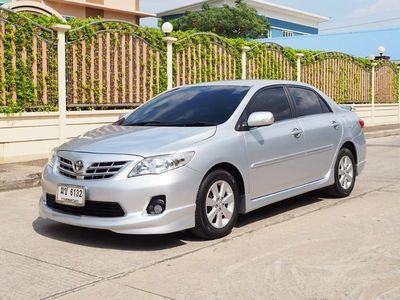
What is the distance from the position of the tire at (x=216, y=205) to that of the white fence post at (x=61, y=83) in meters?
5.95

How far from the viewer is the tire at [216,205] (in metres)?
5.57

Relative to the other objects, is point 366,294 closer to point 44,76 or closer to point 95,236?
point 95,236

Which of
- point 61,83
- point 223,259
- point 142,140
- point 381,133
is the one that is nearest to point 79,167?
point 142,140

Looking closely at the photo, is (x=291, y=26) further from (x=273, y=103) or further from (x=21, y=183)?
(x=273, y=103)

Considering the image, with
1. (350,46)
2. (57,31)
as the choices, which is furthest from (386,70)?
(57,31)

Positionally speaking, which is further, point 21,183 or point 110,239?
point 21,183

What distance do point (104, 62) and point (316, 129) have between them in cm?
591

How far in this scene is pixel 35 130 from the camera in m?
10.7

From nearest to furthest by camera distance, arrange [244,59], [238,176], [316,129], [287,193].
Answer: [238,176]
[287,193]
[316,129]
[244,59]

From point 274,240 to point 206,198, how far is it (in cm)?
83

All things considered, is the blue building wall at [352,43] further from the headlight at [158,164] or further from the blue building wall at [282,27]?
the headlight at [158,164]

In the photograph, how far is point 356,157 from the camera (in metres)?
8.21

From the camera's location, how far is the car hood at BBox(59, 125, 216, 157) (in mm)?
5438

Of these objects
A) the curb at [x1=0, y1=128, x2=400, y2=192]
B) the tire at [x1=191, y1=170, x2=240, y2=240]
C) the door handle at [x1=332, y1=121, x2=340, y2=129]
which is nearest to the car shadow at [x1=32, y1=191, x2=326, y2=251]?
the tire at [x1=191, y1=170, x2=240, y2=240]
